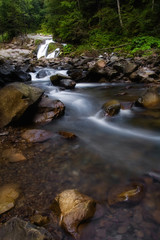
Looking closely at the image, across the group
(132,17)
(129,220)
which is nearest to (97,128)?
(129,220)

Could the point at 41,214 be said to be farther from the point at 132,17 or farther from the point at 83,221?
the point at 132,17

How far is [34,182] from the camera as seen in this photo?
238cm

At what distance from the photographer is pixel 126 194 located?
203 cm

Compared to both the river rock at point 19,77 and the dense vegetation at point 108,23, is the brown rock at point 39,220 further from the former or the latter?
the dense vegetation at point 108,23

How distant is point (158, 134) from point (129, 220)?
8.12 feet

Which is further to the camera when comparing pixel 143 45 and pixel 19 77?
pixel 143 45

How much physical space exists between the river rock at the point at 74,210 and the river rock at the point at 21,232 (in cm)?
29

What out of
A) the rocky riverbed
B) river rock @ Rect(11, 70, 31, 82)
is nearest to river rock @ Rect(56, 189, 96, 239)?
the rocky riverbed

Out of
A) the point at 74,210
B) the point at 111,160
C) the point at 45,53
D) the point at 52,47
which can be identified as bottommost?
the point at 111,160

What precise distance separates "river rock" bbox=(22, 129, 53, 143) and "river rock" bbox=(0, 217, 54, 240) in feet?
7.01

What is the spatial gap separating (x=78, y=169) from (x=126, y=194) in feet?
2.85

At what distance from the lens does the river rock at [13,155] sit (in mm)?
2909

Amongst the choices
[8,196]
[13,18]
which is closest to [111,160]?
[8,196]

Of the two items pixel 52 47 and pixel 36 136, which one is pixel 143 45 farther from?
pixel 36 136
